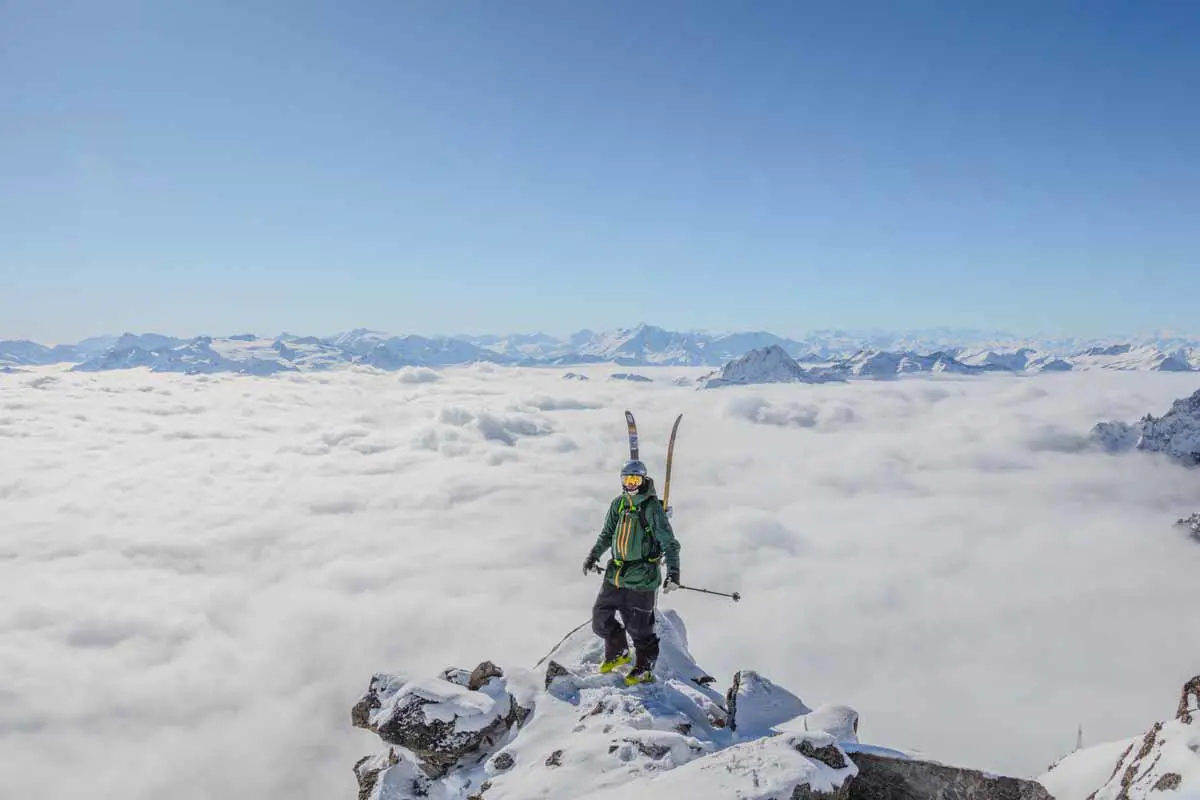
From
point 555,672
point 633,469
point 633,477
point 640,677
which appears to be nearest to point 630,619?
point 640,677

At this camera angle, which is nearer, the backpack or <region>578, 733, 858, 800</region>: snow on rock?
<region>578, 733, 858, 800</region>: snow on rock

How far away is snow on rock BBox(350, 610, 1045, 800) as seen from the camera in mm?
5926

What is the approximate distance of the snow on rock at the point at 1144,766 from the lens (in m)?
4.22

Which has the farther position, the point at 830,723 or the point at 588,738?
the point at 830,723

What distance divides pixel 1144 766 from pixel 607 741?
5.26 meters

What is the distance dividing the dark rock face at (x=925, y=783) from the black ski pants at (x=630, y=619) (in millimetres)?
3666

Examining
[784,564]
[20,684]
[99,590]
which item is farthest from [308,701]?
[784,564]

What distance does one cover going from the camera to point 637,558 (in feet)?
31.1

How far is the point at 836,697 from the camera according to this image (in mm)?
117500

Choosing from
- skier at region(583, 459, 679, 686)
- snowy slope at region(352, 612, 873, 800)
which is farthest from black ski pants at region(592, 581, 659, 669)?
snowy slope at region(352, 612, 873, 800)

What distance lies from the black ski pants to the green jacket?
182 millimetres

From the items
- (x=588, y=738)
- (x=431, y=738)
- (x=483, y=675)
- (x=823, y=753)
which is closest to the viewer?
(x=823, y=753)

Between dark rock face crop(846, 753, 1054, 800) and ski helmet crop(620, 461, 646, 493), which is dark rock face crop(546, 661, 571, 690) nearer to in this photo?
ski helmet crop(620, 461, 646, 493)

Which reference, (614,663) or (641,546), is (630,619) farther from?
(641,546)
